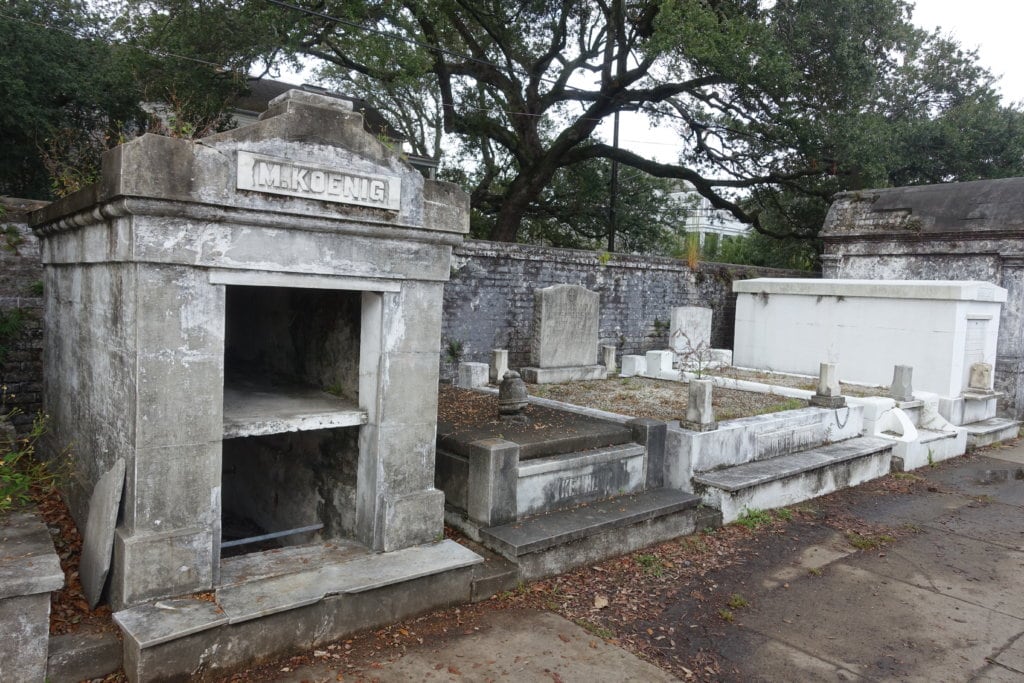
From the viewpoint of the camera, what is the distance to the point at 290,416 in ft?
13.7

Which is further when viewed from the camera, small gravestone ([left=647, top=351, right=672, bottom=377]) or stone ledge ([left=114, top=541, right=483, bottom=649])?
small gravestone ([left=647, top=351, right=672, bottom=377])

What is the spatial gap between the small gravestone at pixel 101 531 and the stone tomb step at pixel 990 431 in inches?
445

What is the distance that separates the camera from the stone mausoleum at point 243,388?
341 centimetres

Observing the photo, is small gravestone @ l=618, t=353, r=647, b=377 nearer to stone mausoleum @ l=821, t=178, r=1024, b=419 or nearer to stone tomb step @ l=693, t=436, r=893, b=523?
stone tomb step @ l=693, t=436, r=893, b=523

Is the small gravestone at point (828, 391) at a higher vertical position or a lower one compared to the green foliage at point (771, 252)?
lower

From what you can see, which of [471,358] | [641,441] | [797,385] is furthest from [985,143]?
[641,441]

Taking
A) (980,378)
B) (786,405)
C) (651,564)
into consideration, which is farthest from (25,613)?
(980,378)

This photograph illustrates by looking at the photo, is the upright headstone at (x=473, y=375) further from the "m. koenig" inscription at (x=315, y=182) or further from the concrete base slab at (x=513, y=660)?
the "m. koenig" inscription at (x=315, y=182)

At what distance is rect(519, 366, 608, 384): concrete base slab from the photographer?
1009 cm

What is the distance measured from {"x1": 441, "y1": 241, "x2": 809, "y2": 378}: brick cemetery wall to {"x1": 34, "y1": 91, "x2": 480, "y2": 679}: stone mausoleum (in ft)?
17.6

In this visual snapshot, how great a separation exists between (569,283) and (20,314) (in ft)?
26.4

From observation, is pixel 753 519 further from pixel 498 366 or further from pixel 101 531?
pixel 101 531

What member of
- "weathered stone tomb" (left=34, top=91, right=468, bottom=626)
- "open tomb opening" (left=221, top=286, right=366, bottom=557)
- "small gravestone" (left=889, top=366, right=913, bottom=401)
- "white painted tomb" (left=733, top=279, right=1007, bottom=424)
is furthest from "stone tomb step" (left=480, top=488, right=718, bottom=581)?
"white painted tomb" (left=733, top=279, right=1007, bottom=424)

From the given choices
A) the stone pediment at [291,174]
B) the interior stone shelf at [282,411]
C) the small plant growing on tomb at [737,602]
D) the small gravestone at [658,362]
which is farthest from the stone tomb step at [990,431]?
the interior stone shelf at [282,411]
